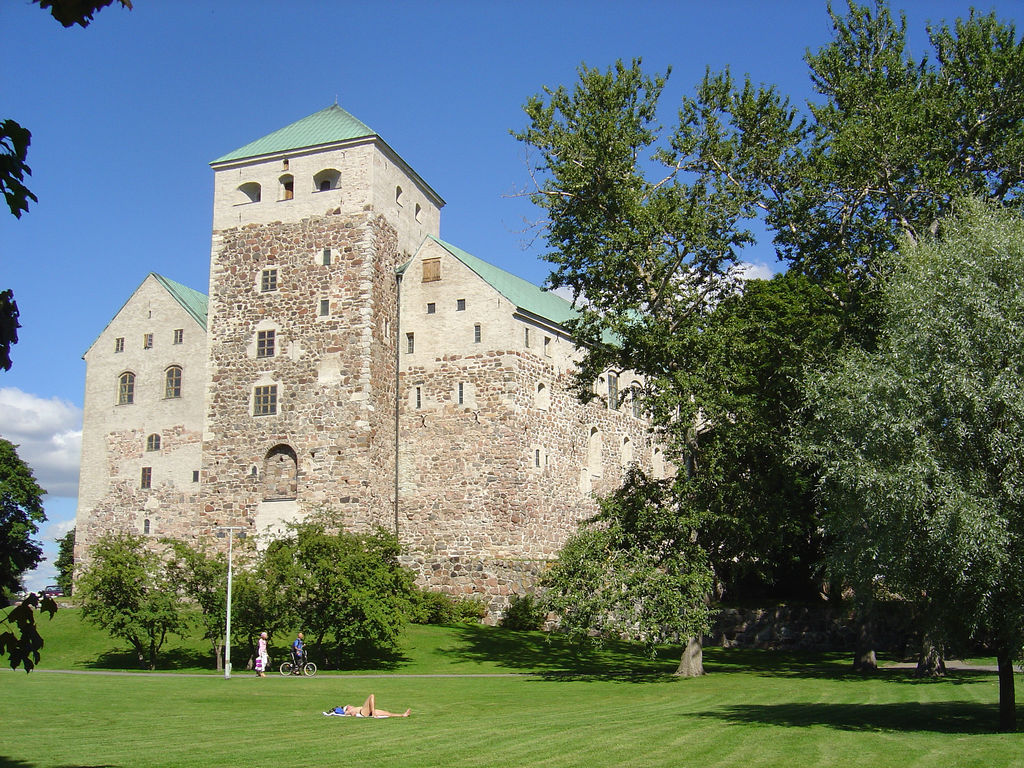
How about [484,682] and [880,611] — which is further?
[880,611]

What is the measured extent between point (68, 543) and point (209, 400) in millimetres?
37009

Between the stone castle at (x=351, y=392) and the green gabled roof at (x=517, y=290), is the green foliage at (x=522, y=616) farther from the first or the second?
the green gabled roof at (x=517, y=290)

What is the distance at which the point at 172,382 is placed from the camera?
4431 centimetres

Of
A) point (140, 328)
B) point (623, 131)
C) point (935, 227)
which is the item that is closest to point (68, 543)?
point (140, 328)

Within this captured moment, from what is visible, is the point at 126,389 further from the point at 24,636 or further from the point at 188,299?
the point at 24,636

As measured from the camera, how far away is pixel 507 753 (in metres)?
13.1

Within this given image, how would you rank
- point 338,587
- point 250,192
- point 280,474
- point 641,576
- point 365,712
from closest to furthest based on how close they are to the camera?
point 365,712
point 641,576
point 338,587
point 280,474
point 250,192

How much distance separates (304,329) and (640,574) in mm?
19861

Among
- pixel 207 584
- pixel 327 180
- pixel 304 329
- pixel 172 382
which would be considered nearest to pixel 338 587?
pixel 207 584

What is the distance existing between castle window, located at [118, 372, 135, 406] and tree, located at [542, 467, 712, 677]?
2531 centimetres

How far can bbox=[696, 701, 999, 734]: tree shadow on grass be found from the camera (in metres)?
16.8

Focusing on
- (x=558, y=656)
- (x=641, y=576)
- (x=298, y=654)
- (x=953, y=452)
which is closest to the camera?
(x=953, y=452)

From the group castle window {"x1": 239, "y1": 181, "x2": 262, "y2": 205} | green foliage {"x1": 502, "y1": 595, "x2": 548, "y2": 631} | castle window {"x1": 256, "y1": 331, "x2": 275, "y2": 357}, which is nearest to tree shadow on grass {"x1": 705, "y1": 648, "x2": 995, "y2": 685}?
green foliage {"x1": 502, "y1": 595, "x2": 548, "y2": 631}

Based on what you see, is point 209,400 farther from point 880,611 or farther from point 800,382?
point 880,611
